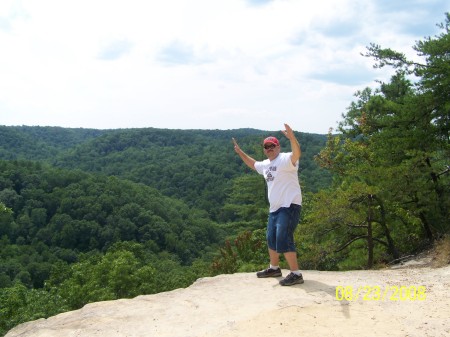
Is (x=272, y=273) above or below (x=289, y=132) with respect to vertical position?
below

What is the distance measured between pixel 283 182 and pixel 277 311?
1.63 metres

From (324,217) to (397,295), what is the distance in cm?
360

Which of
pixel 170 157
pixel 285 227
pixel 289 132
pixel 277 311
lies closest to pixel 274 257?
pixel 285 227

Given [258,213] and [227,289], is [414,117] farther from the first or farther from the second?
[258,213]

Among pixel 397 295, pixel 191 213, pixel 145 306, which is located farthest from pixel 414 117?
pixel 191 213

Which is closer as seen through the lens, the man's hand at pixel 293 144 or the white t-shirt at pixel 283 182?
the man's hand at pixel 293 144

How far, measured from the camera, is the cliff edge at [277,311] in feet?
13.8

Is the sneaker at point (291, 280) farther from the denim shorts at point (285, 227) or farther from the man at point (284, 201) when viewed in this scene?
the denim shorts at point (285, 227)

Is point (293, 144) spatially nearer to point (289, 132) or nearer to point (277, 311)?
point (289, 132)

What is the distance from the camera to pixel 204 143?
156m
